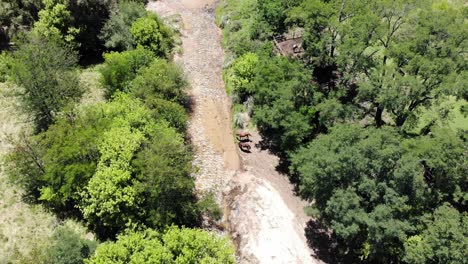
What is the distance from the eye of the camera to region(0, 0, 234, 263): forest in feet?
111

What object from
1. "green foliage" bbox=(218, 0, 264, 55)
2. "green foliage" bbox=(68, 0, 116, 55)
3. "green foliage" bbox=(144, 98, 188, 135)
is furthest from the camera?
"green foliage" bbox=(218, 0, 264, 55)

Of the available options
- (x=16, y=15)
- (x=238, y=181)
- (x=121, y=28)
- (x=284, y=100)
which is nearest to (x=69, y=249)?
(x=238, y=181)

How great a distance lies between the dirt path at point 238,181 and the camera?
38.9m

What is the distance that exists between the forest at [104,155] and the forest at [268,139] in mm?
154

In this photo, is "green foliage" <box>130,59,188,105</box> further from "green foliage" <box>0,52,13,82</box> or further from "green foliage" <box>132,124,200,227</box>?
"green foliage" <box>0,52,13,82</box>

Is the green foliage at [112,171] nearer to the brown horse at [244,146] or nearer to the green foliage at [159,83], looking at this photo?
the green foliage at [159,83]

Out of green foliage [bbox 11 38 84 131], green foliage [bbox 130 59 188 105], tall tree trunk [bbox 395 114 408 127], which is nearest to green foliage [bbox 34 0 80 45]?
green foliage [bbox 11 38 84 131]

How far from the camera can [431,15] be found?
1597 inches

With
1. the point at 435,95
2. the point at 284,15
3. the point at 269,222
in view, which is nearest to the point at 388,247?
the point at 269,222

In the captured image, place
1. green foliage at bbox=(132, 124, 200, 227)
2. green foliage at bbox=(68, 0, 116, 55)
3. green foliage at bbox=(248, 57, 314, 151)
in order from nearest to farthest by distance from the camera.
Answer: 1. green foliage at bbox=(132, 124, 200, 227)
2. green foliage at bbox=(248, 57, 314, 151)
3. green foliage at bbox=(68, 0, 116, 55)

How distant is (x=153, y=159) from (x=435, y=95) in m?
27.1

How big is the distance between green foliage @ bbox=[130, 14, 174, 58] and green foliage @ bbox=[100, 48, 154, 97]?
463cm

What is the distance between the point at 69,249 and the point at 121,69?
23459 mm

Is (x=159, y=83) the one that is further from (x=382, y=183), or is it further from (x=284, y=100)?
(x=382, y=183)
